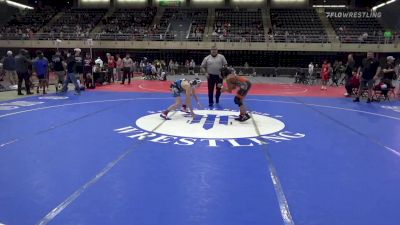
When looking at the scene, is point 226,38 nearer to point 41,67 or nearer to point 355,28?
point 355,28

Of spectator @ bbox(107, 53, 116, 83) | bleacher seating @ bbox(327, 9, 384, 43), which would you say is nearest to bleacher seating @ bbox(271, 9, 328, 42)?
bleacher seating @ bbox(327, 9, 384, 43)

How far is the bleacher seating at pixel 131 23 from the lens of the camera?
1309 inches

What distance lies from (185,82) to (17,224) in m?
5.40

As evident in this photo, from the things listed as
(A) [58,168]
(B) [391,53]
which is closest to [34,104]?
(A) [58,168]

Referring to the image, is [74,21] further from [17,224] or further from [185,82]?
[17,224]

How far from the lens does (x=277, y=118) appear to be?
352 inches

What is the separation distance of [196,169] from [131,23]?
113ft

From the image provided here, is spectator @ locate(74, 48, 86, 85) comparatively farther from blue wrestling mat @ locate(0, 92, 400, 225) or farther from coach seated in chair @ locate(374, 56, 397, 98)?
coach seated in chair @ locate(374, 56, 397, 98)

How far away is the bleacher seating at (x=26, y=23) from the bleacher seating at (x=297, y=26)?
22337 millimetres

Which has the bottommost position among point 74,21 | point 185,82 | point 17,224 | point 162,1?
point 17,224

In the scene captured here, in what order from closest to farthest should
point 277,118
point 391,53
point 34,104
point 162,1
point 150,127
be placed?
point 150,127
point 277,118
point 34,104
point 391,53
point 162,1

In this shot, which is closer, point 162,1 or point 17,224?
point 17,224

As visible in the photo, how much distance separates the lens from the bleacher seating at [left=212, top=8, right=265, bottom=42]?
31.3m

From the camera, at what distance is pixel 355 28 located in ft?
111
